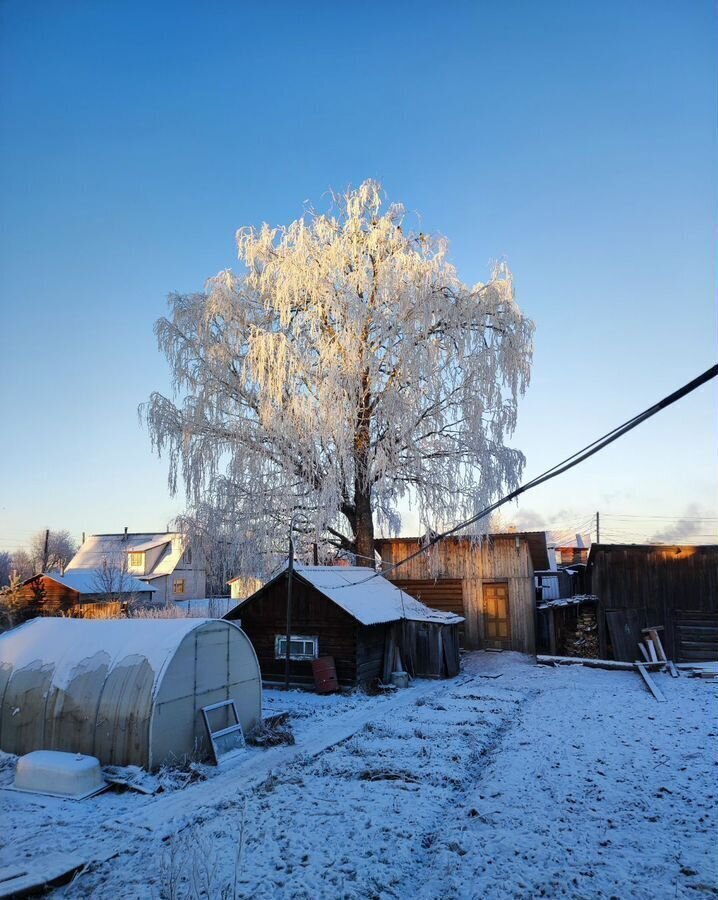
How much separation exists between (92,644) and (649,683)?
1521 cm

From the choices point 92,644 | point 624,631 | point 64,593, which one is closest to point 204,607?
point 64,593

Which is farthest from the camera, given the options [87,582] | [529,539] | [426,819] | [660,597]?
[87,582]

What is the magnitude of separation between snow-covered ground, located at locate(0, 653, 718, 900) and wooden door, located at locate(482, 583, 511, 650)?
1012 cm

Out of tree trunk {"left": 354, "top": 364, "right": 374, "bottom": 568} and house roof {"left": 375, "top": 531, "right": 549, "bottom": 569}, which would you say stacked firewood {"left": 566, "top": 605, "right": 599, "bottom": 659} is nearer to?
house roof {"left": 375, "top": 531, "right": 549, "bottom": 569}

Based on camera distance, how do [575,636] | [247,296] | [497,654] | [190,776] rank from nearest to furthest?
[190,776], [247,296], [497,654], [575,636]

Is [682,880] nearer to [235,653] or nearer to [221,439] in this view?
[235,653]

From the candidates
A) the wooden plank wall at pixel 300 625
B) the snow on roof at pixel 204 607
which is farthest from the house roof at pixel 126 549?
the wooden plank wall at pixel 300 625

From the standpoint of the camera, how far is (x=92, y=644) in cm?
1153

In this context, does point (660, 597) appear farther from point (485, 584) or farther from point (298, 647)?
point (298, 647)

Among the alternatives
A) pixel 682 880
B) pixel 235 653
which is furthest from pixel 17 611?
pixel 682 880

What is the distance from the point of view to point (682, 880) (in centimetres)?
638

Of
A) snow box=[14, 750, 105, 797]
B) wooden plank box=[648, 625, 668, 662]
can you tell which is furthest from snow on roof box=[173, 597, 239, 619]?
snow box=[14, 750, 105, 797]

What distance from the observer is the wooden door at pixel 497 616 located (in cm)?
2372

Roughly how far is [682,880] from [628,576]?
18.4 meters
